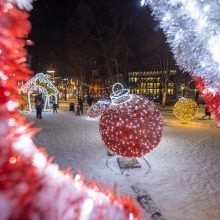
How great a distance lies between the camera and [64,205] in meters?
1.74

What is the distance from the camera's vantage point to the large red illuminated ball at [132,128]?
27.9 feet

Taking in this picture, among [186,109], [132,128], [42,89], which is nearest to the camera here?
[132,128]

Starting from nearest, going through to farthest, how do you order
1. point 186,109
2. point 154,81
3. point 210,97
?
point 210,97 → point 186,109 → point 154,81

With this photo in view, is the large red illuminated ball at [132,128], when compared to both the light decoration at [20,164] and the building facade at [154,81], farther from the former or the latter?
the building facade at [154,81]

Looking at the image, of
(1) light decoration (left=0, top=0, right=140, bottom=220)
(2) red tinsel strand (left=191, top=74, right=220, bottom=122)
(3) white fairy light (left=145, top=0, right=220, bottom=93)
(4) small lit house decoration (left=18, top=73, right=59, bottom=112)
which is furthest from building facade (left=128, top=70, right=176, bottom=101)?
(1) light decoration (left=0, top=0, right=140, bottom=220)

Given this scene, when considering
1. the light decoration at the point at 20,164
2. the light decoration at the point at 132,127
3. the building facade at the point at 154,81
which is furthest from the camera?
the building facade at the point at 154,81

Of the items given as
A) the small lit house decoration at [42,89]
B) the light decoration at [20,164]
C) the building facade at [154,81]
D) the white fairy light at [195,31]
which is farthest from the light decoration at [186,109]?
the building facade at [154,81]

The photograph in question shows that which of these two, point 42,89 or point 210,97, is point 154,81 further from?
point 210,97

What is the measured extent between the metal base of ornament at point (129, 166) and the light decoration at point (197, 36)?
5543 millimetres

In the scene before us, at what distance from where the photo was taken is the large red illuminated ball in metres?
8.50

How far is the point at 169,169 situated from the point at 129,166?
1115 millimetres

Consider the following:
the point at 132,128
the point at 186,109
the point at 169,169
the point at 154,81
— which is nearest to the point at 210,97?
the point at 132,128

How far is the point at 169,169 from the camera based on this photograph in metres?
9.54

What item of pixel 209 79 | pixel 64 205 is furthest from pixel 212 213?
pixel 64 205
